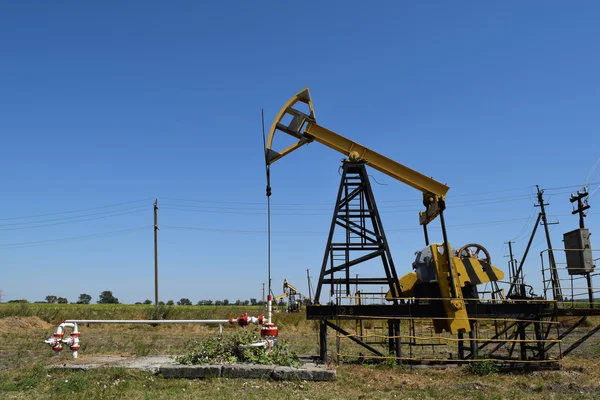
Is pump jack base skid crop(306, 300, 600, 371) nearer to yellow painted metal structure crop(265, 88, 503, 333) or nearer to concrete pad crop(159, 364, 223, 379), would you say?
yellow painted metal structure crop(265, 88, 503, 333)

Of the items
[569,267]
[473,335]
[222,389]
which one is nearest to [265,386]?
[222,389]

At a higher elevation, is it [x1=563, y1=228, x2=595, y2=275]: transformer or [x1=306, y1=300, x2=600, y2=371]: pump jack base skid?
[x1=563, y1=228, x2=595, y2=275]: transformer

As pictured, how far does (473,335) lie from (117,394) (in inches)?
303

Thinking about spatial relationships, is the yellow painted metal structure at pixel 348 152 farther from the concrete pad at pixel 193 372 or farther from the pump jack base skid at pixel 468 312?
the concrete pad at pixel 193 372

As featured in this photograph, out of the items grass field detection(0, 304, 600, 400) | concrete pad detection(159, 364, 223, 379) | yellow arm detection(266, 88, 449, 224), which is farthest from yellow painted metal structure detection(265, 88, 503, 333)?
concrete pad detection(159, 364, 223, 379)

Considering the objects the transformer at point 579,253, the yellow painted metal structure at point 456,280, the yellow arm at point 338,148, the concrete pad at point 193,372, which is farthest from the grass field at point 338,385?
the yellow arm at point 338,148

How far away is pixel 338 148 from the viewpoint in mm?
12680

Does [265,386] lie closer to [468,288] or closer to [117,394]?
[117,394]

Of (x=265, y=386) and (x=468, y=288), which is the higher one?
(x=468, y=288)

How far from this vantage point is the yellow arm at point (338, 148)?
12625mm

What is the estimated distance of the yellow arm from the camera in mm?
12625

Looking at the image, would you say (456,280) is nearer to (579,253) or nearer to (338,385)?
(579,253)

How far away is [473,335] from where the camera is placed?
461 inches

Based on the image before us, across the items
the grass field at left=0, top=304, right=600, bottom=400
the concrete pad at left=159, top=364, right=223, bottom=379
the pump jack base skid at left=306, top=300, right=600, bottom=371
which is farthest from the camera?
the pump jack base skid at left=306, top=300, right=600, bottom=371
